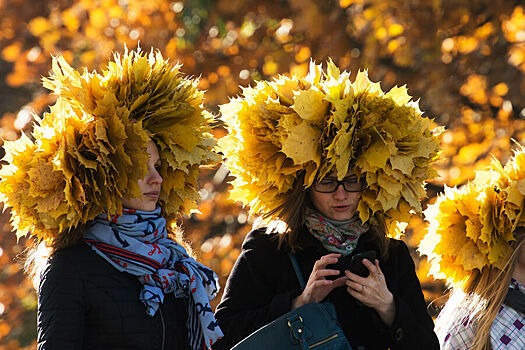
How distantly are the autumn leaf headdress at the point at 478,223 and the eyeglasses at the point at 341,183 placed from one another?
0.74 metres

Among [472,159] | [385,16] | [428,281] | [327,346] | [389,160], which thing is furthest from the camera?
[428,281]

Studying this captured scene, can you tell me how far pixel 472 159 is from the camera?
28.2ft

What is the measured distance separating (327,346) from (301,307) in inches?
6.5

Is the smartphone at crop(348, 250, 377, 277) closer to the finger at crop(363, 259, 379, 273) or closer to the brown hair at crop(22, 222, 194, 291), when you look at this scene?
the finger at crop(363, 259, 379, 273)

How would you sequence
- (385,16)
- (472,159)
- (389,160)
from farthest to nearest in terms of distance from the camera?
(472,159) → (385,16) → (389,160)

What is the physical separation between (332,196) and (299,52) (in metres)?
4.36

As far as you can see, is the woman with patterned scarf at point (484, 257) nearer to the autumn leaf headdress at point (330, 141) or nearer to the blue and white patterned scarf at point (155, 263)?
the autumn leaf headdress at point (330, 141)

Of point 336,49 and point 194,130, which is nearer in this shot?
point 194,130

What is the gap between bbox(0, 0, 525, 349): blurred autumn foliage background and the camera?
775 centimetres

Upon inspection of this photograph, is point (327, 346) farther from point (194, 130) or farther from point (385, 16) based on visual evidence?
point (385, 16)

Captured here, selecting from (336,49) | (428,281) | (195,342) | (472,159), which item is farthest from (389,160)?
(428,281)

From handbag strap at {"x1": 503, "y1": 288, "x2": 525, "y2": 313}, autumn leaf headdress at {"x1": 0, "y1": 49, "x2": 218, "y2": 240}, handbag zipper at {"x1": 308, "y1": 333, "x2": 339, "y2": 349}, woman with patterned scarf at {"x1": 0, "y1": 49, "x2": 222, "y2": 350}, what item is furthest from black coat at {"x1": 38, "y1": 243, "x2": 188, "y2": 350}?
handbag strap at {"x1": 503, "y1": 288, "x2": 525, "y2": 313}

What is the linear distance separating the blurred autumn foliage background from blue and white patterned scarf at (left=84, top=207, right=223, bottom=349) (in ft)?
11.6

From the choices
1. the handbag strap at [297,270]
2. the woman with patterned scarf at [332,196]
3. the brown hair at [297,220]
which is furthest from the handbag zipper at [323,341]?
the brown hair at [297,220]
